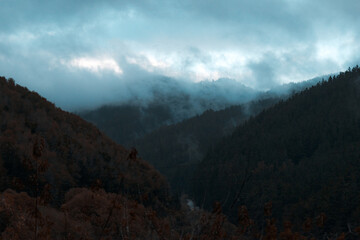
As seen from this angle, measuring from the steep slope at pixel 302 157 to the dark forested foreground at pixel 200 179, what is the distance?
0.30 meters

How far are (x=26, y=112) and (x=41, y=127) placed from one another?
15.1 ft

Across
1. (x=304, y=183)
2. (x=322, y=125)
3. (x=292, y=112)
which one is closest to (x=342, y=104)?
(x=322, y=125)

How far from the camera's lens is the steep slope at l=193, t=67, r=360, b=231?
58.7 meters

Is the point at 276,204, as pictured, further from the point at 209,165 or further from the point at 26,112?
the point at 26,112

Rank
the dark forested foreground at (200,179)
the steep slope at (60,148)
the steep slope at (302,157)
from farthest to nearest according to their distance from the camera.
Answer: the steep slope at (302,157)
the steep slope at (60,148)
the dark forested foreground at (200,179)

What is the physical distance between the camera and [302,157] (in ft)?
310

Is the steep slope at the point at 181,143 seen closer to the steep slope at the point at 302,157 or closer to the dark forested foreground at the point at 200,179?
the steep slope at the point at 302,157

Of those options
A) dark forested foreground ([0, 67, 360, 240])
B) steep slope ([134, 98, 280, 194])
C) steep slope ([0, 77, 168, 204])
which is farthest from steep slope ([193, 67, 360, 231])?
steep slope ([134, 98, 280, 194])

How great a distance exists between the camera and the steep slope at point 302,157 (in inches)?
2311

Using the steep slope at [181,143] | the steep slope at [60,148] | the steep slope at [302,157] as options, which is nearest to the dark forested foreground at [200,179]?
the steep slope at [60,148]

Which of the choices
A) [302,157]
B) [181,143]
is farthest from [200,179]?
[181,143]

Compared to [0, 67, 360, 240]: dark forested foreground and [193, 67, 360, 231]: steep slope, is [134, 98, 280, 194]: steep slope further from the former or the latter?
[0, 67, 360, 240]: dark forested foreground

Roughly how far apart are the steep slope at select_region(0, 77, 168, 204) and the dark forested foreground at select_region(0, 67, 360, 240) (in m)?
0.17

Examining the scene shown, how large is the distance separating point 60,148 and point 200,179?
33.6 metres
